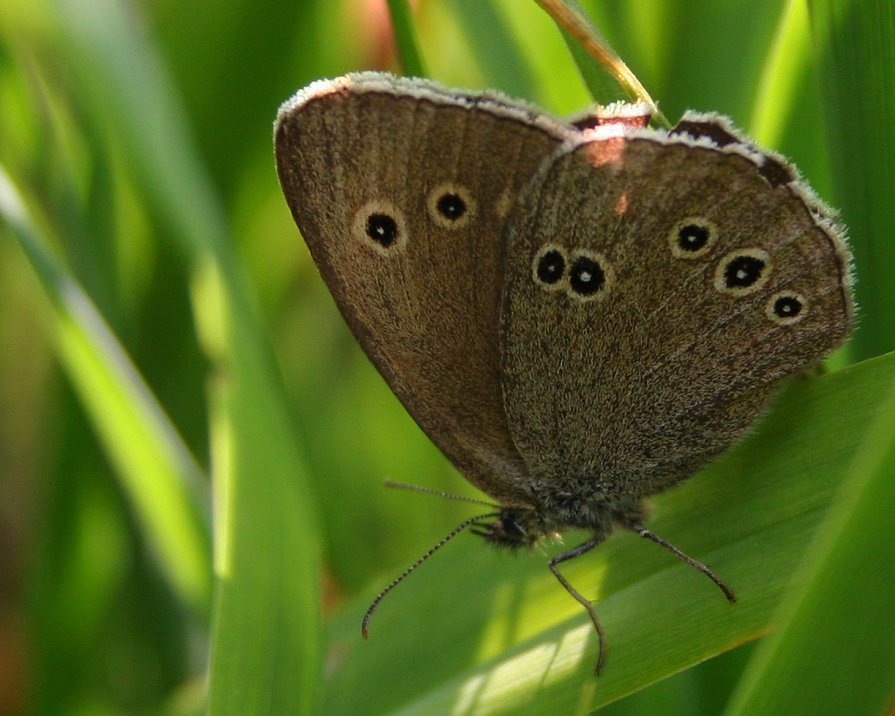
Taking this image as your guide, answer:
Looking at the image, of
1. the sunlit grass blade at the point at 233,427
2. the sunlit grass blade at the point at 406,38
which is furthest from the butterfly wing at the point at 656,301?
the sunlit grass blade at the point at 233,427

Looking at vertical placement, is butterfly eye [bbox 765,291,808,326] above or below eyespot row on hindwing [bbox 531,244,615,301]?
above

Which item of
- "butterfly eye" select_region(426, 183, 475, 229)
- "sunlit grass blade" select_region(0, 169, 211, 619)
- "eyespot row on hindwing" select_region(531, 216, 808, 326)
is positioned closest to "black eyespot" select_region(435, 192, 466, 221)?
"butterfly eye" select_region(426, 183, 475, 229)

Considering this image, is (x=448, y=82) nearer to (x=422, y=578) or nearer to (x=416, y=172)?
(x=416, y=172)

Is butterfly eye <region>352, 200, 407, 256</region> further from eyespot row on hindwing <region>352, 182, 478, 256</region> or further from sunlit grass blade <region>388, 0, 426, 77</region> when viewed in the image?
sunlit grass blade <region>388, 0, 426, 77</region>

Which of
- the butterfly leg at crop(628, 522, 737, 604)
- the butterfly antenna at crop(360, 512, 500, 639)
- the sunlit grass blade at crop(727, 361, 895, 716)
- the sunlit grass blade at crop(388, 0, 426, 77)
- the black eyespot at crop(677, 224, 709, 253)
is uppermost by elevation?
the sunlit grass blade at crop(388, 0, 426, 77)

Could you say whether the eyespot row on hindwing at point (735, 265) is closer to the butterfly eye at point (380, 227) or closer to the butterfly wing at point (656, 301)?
the butterfly wing at point (656, 301)

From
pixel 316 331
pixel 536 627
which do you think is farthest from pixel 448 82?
pixel 536 627
